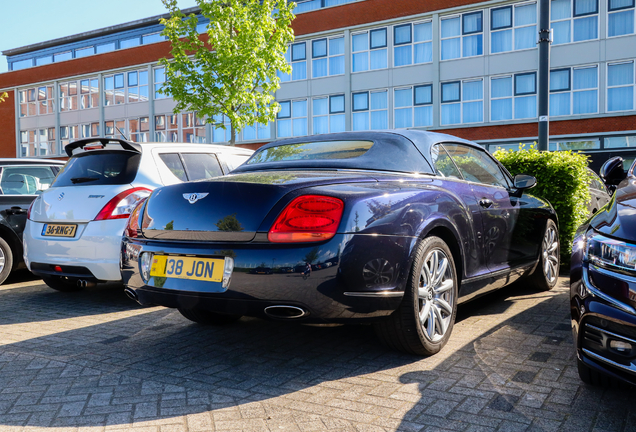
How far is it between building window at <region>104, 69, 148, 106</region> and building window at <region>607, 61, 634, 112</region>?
2812 cm

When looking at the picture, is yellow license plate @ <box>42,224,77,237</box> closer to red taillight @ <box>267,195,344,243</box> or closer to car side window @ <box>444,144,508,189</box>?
red taillight @ <box>267,195,344,243</box>

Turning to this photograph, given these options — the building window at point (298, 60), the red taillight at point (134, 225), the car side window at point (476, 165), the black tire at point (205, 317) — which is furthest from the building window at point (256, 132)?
the red taillight at point (134, 225)

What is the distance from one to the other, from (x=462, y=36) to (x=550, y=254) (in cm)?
2480

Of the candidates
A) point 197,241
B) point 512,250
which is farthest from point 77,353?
point 512,250

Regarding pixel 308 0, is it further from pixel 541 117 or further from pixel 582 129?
pixel 541 117

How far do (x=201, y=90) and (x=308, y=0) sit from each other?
21431mm

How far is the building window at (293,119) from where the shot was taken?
32.7 meters

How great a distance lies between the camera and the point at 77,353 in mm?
3939

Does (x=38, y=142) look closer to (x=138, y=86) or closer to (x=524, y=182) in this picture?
(x=138, y=86)

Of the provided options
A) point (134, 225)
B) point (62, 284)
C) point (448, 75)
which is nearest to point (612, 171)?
point (134, 225)

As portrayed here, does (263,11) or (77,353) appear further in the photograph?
(263,11)

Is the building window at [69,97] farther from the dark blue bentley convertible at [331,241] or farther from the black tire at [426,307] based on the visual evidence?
the black tire at [426,307]

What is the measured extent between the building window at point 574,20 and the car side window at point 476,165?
24030mm

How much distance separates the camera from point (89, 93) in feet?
139
